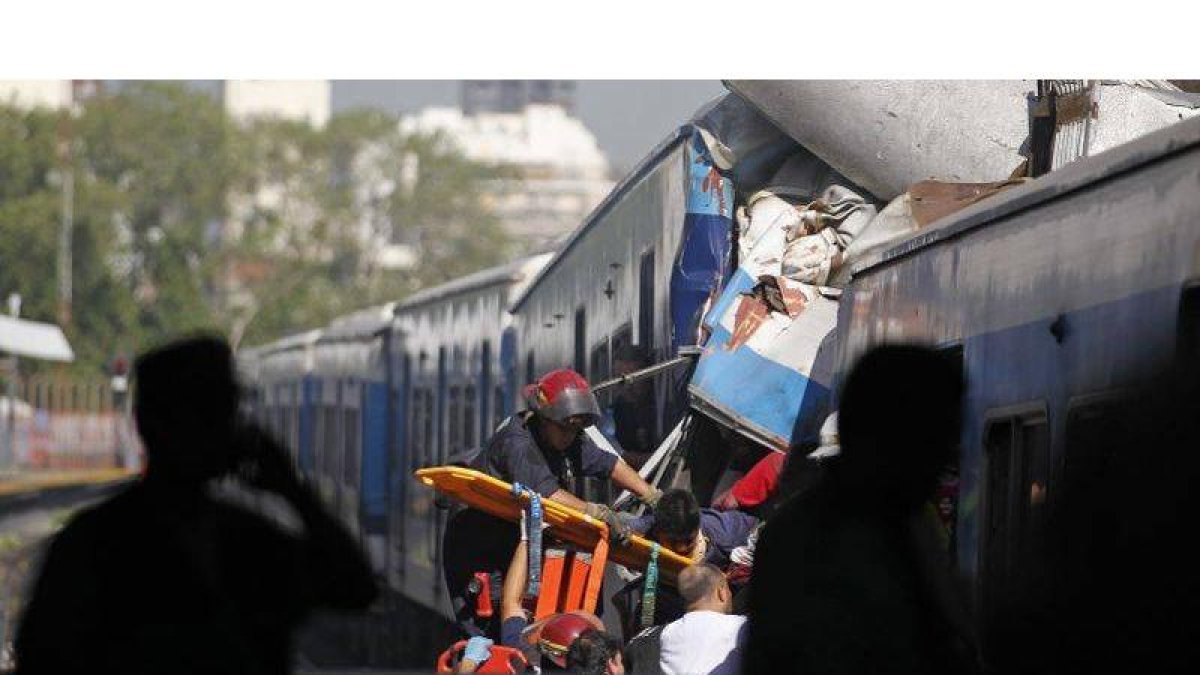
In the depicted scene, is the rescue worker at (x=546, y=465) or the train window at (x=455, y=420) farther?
the train window at (x=455, y=420)

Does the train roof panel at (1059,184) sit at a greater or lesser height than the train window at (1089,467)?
greater

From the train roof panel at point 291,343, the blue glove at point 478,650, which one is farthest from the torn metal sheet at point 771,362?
the train roof panel at point 291,343

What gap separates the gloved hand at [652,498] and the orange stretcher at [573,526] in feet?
0.39

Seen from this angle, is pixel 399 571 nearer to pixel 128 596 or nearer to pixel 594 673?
pixel 594 673

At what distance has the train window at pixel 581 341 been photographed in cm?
879

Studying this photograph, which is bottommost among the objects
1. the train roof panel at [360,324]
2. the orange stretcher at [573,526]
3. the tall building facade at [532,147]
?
the orange stretcher at [573,526]

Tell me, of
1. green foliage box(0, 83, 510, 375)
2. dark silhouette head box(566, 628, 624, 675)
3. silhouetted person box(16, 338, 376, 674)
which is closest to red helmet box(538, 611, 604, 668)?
dark silhouette head box(566, 628, 624, 675)

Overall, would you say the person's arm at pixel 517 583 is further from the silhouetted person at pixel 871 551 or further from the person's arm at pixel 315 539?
the silhouetted person at pixel 871 551

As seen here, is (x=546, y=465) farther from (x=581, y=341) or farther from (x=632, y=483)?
(x=581, y=341)

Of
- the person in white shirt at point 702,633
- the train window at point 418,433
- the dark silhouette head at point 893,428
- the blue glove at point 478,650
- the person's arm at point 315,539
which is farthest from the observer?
the train window at point 418,433

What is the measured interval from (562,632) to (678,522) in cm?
52

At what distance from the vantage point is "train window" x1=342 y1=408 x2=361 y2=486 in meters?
10.2
